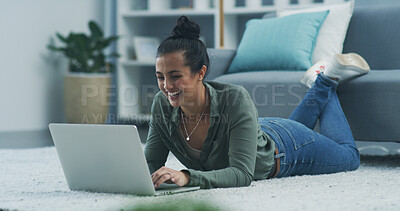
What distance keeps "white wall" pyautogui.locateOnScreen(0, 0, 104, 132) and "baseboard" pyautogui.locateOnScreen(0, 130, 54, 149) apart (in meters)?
0.23

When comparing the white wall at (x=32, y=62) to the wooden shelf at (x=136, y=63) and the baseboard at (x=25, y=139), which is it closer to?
the baseboard at (x=25, y=139)

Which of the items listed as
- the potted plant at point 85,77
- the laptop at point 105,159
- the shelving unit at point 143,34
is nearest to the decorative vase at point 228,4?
the shelving unit at point 143,34

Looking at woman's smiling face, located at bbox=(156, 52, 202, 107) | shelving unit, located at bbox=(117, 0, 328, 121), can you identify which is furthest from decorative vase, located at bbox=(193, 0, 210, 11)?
woman's smiling face, located at bbox=(156, 52, 202, 107)

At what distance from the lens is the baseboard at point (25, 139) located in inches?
131

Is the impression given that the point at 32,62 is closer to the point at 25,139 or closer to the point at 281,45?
the point at 25,139

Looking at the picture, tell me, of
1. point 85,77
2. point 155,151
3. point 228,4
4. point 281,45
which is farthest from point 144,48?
point 155,151

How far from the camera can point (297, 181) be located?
5.91 ft

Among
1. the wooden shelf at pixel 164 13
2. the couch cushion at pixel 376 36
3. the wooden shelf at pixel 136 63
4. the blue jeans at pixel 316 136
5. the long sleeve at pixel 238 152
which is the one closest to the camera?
the long sleeve at pixel 238 152

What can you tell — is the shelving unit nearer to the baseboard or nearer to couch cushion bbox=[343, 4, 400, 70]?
the baseboard

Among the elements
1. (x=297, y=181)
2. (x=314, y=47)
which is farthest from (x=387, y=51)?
(x=297, y=181)

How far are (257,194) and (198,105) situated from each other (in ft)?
1.09

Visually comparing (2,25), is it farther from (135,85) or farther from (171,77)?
(171,77)

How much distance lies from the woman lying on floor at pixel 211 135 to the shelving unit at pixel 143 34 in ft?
8.09

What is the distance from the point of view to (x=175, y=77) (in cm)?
157
